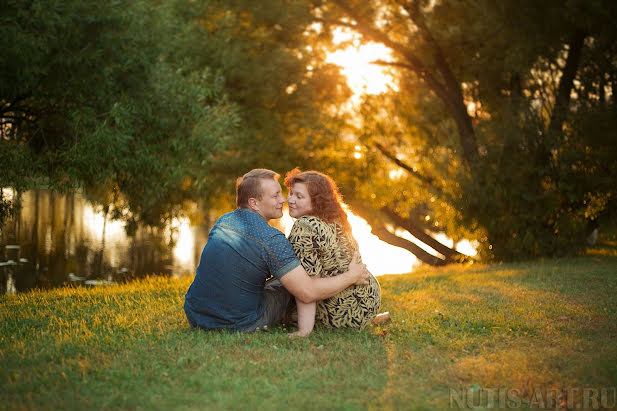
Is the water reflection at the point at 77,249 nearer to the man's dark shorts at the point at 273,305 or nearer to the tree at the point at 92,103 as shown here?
the tree at the point at 92,103

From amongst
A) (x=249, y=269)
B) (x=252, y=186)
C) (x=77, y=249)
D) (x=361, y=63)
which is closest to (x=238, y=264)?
(x=249, y=269)

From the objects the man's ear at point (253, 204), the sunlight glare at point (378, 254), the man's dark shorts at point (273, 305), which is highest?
the man's ear at point (253, 204)

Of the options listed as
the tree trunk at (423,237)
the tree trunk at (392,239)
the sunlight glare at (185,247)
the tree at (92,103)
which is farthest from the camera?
the sunlight glare at (185,247)

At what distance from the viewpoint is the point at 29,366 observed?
13.7ft

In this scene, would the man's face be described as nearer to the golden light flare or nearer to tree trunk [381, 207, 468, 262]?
the golden light flare

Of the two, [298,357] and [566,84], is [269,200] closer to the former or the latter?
[298,357]

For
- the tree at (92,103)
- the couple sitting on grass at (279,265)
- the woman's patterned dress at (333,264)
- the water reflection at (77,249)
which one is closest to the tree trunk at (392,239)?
the water reflection at (77,249)

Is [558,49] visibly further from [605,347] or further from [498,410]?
[498,410]

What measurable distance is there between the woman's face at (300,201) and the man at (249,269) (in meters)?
0.15

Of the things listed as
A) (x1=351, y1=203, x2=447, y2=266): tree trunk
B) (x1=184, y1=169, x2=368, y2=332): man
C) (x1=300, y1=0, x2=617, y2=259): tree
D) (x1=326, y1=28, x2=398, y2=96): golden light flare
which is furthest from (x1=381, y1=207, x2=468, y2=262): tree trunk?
(x1=184, y1=169, x2=368, y2=332): man

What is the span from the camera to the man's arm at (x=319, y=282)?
4.82 metres

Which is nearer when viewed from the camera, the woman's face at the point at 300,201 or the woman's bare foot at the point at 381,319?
the woman's face at the point at 300,201

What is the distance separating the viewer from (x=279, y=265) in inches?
190

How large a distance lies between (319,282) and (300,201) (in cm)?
77
